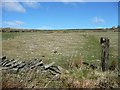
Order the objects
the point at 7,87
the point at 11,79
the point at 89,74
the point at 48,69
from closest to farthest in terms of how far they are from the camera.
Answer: the point at 7,87 → the point at 11,79 → the point at 89,74 → the point at 48,69

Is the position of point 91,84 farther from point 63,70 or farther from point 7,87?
point 7,87

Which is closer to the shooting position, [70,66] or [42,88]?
[42,88]

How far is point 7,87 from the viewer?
1279cm

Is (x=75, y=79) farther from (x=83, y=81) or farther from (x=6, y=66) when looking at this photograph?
(x=6, y=66)

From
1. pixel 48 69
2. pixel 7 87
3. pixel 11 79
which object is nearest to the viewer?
pixel 7 87

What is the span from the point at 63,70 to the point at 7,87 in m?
3.66

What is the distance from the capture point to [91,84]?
547 inches

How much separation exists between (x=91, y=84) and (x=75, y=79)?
743mm

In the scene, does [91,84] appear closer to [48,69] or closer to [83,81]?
[83,81]

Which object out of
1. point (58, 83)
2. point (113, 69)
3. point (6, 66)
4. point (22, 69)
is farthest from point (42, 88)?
point (113, 69)

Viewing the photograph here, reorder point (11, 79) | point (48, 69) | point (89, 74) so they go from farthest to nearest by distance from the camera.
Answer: point (48, 69), point (89, 74), point (11, 79)

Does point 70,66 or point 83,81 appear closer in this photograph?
point 83,81

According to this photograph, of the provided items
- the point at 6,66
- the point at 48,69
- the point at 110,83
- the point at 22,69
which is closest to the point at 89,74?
the point at 110,83

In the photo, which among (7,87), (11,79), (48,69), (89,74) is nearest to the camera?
(7,87)
